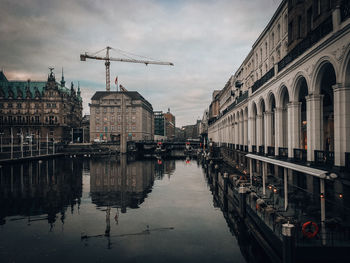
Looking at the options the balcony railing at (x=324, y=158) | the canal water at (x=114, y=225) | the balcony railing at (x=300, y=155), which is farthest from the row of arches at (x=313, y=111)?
the canal water at (x=114, y=225)

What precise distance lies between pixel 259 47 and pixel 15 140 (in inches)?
5296

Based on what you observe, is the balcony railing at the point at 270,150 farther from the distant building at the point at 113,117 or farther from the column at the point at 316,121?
the distant building at the point at 113,117

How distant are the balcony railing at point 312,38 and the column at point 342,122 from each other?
4.60 metres

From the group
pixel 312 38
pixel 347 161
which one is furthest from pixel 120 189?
pixel 312 38

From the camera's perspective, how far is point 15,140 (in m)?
131

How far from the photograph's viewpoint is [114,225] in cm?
2322

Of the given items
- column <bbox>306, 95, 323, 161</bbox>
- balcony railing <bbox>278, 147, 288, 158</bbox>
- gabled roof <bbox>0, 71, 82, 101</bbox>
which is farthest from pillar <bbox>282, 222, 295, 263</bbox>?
gabled roof <bbox>0, 71, 82, 101</bbox>

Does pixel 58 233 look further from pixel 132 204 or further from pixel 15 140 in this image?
pixel 15 140

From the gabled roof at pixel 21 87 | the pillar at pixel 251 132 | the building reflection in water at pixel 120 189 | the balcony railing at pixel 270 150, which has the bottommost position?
the building reflection in water at pixel 120 189

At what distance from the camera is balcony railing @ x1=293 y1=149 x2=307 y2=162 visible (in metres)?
22.0

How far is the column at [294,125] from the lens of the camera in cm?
2347

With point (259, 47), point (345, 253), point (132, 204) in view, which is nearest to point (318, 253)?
point (345, 253)

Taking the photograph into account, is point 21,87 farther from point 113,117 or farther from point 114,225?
point 114,225

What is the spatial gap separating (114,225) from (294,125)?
20.3m
